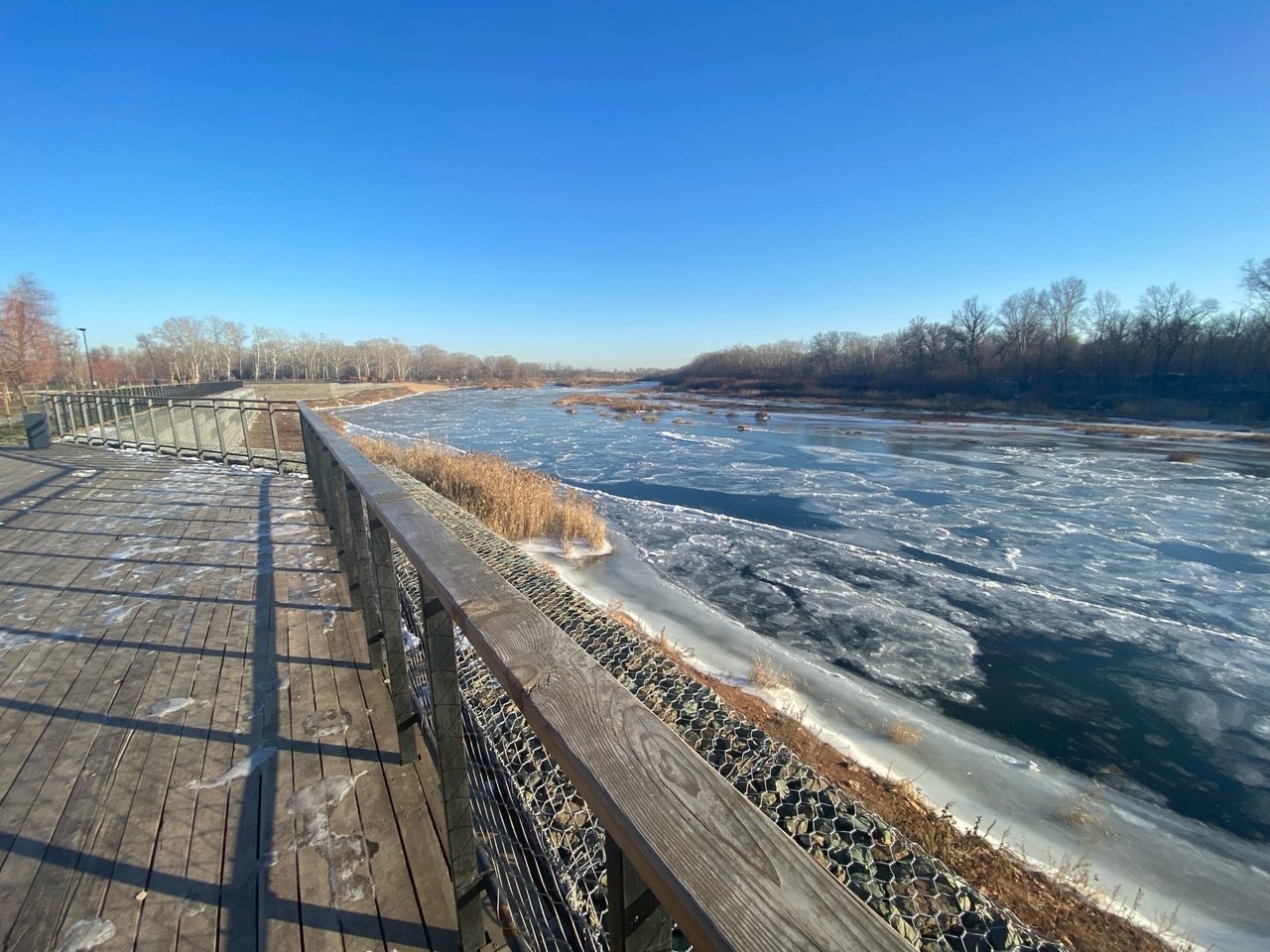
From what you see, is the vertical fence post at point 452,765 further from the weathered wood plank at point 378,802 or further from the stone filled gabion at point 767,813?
the stone filled gabion at point 767,813

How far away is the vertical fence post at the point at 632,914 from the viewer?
747 mm

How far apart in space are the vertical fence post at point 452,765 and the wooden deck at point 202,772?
0.19 metres

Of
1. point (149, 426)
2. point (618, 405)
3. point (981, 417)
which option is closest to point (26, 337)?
point (149, 426)

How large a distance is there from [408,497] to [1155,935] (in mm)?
5046

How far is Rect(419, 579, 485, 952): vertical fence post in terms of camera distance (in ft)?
4.87

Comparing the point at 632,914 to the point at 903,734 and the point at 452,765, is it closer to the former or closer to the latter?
the point at 452,765

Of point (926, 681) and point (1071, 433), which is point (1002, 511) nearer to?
point (926, 681)

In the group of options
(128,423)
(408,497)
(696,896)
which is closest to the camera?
(696,896)

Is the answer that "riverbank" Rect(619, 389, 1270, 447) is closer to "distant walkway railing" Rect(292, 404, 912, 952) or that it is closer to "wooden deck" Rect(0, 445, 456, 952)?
"wooden deck" Rect(0, 445, 456, 952)

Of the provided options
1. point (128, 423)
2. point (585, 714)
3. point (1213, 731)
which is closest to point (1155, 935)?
point (1213, 731)

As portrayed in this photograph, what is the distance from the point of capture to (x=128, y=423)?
11195 millimetres

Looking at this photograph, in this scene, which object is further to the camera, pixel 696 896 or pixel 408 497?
pixel 408 497

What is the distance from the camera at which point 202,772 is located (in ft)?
7.45

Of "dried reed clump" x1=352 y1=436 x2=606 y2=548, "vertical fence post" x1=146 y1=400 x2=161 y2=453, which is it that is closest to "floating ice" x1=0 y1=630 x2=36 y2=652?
"dried reed clump" x1=352 y1=436 x2=606 y2=548
